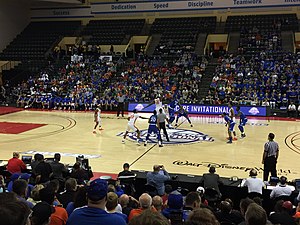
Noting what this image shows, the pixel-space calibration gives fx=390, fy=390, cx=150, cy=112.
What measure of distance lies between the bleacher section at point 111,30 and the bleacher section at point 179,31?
1923mm

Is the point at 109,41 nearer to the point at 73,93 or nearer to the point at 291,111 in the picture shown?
the point at 73,93

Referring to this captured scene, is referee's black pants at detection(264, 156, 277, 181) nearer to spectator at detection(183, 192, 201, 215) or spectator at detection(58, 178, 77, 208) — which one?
spectator at detection(183, 192, 201, 215)

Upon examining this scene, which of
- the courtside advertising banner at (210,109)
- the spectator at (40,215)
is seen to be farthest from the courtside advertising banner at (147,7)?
the spectator at (40,215)

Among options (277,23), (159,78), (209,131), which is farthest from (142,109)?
(277,23)

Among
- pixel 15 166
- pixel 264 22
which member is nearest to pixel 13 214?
pixel 15 166

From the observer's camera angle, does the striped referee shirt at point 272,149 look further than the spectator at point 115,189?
Yes

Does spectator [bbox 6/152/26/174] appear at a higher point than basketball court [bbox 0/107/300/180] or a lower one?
higher

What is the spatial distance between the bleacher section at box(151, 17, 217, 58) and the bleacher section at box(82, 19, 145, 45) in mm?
1923

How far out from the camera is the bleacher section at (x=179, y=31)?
112 ft

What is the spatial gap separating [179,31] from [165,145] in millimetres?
22285

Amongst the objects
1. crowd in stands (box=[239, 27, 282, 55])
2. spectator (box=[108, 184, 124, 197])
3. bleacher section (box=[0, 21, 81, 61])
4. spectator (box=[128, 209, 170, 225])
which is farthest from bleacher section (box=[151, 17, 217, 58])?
spectator (box=[128, 209, 170, 225])

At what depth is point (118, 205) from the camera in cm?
566

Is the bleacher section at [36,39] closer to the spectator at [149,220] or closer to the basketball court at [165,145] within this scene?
the basketball court at [165,145]

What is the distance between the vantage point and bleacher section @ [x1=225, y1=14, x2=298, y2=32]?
111 feet
